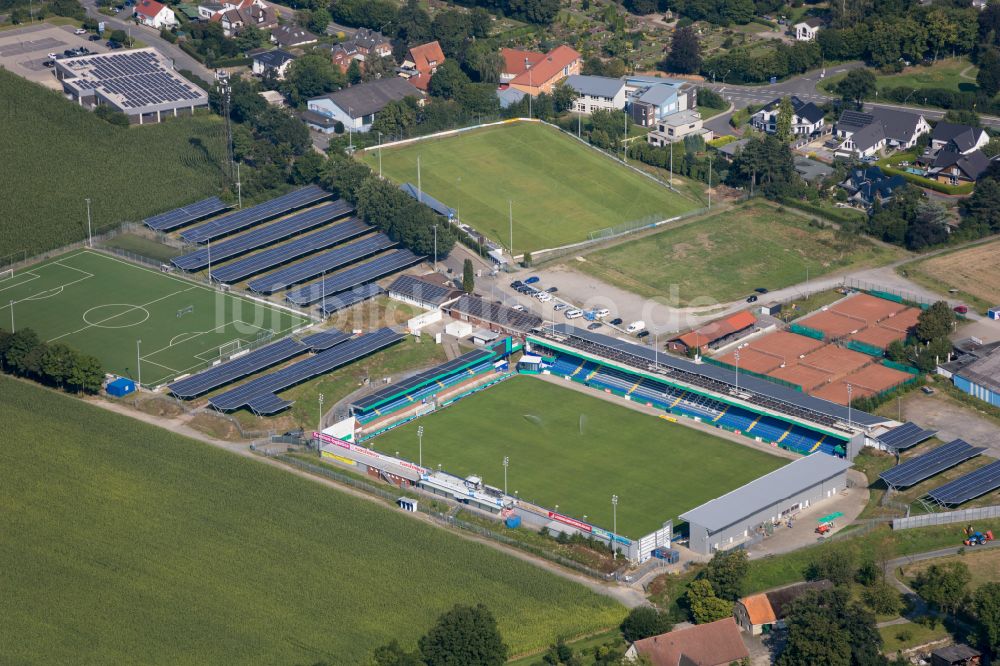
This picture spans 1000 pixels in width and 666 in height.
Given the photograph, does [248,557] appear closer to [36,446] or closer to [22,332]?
[36,446]

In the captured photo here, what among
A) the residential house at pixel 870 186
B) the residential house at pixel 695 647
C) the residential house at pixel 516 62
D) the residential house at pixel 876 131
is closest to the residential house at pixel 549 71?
the residential house at pixel 516 62

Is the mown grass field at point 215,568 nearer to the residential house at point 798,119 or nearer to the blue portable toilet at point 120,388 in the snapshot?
the blue portable toilet at point 120,388

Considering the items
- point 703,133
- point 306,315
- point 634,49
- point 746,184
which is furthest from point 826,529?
point 634,49

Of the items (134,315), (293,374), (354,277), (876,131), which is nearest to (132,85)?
(134,315)

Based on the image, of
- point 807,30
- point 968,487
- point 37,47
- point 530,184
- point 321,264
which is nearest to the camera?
point 968,487

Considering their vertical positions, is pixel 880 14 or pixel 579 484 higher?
pixel 880 14

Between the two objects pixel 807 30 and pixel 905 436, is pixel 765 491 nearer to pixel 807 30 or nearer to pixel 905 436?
pixel 905 436
